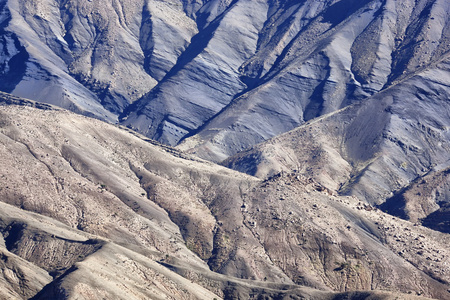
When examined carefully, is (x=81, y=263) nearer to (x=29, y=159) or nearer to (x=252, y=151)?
(x=29, y=159)

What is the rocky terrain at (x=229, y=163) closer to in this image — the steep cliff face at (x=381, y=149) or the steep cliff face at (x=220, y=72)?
the steep cliff face at (x=381, y=149)

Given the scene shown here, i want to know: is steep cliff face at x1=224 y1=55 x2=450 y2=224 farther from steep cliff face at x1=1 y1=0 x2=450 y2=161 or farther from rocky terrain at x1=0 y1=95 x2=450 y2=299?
rocky terrain at x1=0 y1=95 x2=450 y2=299

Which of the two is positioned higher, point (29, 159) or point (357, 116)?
point (357, 116)

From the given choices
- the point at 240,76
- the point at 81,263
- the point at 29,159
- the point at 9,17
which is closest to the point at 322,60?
the point at 240,76

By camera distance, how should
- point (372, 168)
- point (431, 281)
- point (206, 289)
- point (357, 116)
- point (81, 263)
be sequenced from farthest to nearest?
1. point (357, 116)
2. point (372, 168)
3. point (431, 281)
4. point (206, 289)
5. point (81, 263)

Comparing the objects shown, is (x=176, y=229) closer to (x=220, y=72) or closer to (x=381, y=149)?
(x=381, y=149)

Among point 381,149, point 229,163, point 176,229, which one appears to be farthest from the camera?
point 381,149

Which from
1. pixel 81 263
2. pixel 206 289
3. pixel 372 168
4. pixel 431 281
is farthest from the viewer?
pixel 372 168

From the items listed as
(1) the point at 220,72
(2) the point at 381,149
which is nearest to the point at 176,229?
(2) the point at 381,149

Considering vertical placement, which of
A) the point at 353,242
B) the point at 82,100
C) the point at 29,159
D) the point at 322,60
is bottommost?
the point at 82,100
